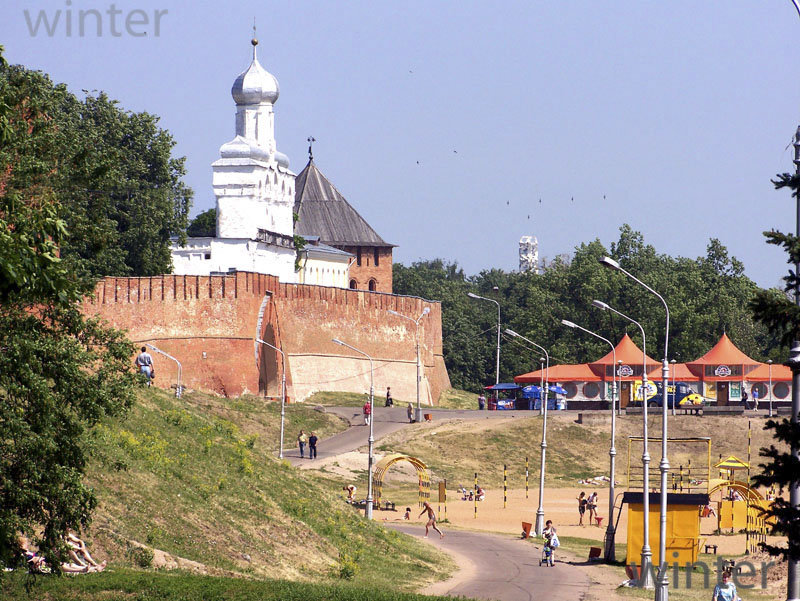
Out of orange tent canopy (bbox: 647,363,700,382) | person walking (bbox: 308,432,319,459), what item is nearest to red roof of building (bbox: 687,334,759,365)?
orange tent canopy (bbox: 647,363,700,382)

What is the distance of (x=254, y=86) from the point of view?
242 feet

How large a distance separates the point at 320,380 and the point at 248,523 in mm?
42669

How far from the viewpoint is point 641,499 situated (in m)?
31.5

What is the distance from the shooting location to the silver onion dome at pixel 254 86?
73.8m

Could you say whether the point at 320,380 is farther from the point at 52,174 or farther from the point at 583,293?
the point at 52,174

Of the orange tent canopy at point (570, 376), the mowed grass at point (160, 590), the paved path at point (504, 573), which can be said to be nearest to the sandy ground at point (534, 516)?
the paved path at point (504, 573)

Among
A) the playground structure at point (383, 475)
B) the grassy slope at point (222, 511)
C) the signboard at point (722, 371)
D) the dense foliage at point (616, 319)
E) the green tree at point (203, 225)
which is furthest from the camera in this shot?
the dense foliage at point (616, 319)

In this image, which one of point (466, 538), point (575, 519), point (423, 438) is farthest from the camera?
point (423, 438)

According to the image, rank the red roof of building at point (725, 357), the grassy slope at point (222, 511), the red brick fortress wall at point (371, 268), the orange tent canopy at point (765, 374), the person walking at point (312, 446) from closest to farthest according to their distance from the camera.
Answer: the grassy slope at point (222, 511) < the person walking at point (312, 446) < the orange tent canopy at point (765, 374) < the red roof of building at point (725, 357) < the red brick fortress wall at point (371, 268)

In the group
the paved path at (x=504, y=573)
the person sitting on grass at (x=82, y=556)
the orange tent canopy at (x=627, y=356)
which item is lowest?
the paved path at (x=504, y=573)

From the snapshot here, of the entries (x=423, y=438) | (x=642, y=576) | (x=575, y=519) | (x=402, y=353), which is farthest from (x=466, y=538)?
(x=402, y=353)

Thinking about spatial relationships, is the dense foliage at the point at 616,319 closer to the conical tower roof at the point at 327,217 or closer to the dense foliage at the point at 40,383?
the conical tower roof at the point at 327,217

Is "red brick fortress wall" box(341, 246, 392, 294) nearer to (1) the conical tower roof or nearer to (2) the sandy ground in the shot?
(1) the conical tower roof

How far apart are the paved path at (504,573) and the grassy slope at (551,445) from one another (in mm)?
15102
